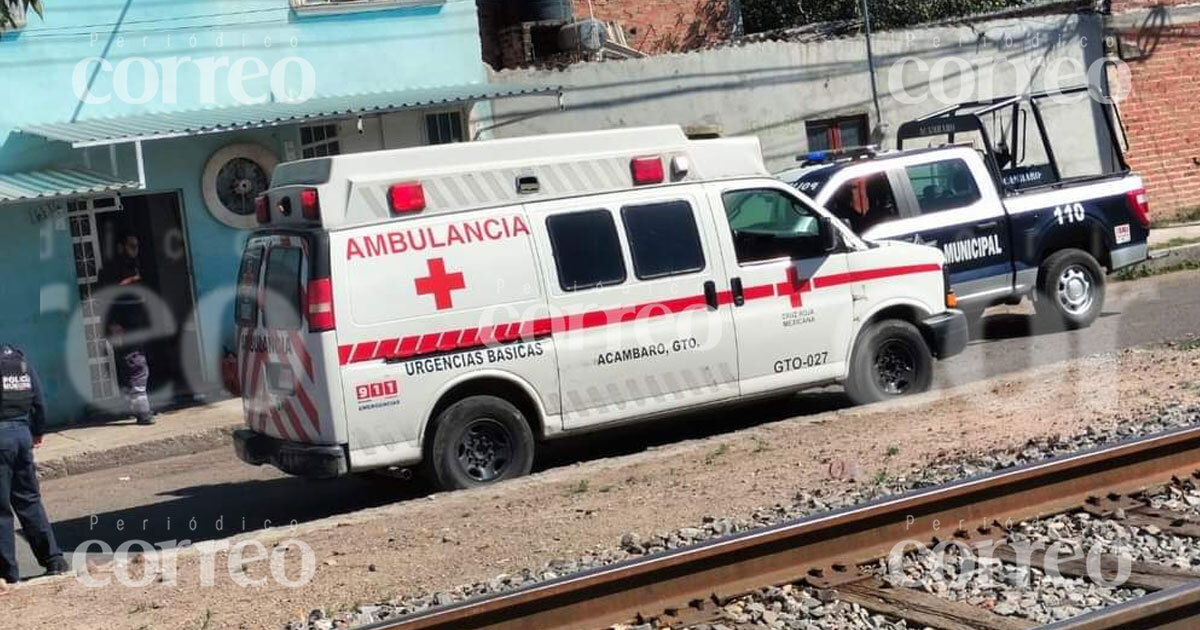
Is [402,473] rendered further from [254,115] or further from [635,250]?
[254,115]

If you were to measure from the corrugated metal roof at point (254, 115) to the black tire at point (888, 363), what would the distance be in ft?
20.0

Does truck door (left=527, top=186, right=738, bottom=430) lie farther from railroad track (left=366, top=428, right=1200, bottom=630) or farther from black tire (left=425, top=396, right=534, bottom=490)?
railroad track (left=366, top=428, right=1200, bottom=630)

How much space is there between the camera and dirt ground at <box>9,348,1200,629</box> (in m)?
8.04

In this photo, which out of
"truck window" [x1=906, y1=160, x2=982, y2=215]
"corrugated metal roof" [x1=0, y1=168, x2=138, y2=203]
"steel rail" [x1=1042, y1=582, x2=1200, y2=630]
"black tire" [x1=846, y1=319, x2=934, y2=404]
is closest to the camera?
"steel rail" [x1=1042, y1=582, x2=1200, y2=630]

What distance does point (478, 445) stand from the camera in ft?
34.2

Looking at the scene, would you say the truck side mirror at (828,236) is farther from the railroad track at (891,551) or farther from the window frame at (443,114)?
the window frame at (443,114)

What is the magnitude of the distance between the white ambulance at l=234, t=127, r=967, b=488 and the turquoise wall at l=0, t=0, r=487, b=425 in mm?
5736

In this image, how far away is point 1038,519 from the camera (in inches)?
314

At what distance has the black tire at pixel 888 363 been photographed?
11.7 meters

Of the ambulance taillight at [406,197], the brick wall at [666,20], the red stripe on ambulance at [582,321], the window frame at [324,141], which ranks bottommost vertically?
the red stripe on ambulance at [582,321]

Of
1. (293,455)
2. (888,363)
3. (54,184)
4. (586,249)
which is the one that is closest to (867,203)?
(888,363)

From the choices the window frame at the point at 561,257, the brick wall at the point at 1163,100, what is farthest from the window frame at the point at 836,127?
the window frame at the point at 561,257

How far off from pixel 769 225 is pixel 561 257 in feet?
5.61

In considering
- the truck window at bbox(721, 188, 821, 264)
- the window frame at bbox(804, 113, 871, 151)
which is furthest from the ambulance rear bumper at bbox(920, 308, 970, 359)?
the window frame at bbox(804, 113, 871, 151)
